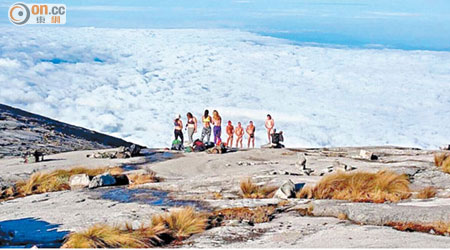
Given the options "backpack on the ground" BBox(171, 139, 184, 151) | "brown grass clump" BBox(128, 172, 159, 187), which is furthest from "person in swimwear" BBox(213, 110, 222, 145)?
"brown grass clump" BBox(128, 172, 159, 187)

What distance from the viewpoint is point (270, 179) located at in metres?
11.7

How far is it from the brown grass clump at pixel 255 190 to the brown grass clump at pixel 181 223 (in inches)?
93.0

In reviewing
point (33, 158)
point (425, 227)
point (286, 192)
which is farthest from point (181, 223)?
point (33, 158)

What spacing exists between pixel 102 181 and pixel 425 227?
656 centimetres

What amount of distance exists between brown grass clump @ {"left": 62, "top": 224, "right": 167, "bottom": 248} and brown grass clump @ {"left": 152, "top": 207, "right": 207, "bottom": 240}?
39 cm

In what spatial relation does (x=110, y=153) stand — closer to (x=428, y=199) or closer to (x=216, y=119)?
(x=216, y=119)

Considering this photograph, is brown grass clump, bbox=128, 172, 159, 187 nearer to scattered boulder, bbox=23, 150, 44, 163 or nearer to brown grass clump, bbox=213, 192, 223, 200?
brown grass clump, bbox=213, 192, 223, 200

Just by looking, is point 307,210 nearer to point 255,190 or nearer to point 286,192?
point 286,192

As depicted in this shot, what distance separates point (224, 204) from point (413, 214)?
116 inches

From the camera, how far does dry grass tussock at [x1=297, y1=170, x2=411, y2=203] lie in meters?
9.62

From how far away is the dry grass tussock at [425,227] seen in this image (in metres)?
7.32

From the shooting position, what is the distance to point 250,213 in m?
8.59

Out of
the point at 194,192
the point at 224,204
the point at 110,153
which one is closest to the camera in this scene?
the point at 224,204

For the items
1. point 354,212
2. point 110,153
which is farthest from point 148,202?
point 110,153
